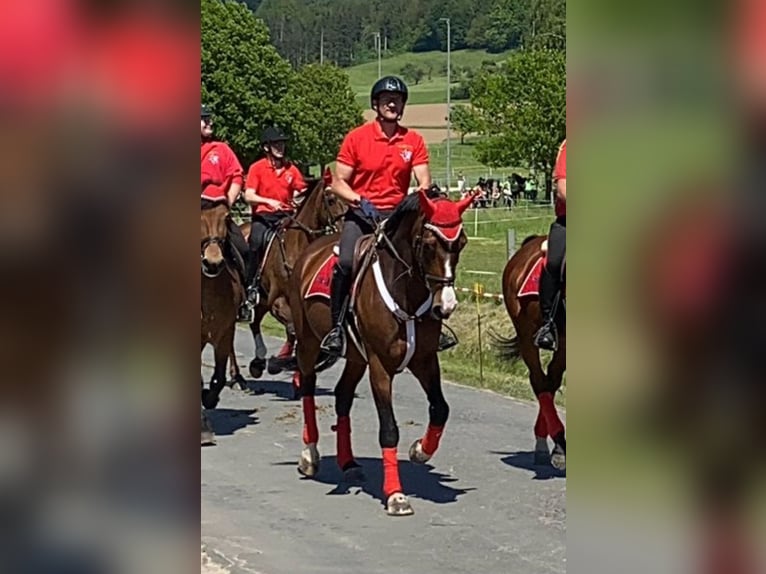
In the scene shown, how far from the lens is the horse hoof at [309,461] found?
9609mm

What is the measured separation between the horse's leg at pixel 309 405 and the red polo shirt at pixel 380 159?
1.46m

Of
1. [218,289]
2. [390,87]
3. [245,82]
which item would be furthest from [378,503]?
[245,82]

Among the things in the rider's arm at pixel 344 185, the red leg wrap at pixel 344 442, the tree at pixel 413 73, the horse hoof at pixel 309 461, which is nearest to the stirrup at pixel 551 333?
the red leg wrap at pixel 344 442

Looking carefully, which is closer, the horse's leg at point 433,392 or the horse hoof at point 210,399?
the horse's leg at point 433,392

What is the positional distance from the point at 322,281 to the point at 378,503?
169cm

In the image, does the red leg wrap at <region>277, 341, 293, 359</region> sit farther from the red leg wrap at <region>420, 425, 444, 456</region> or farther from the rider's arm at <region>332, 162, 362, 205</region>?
the rider's arm at <region>332, 162, 362, 205</region>

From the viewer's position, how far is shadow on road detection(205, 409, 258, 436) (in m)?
11.6

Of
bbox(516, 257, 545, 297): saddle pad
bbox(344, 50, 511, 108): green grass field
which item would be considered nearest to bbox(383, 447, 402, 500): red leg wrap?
bbox(516, 257, 545, 297): saddle pad

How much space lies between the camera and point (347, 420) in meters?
9.26

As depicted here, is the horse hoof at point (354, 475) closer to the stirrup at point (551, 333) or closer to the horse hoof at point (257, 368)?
the stirrup at point (551, 333)

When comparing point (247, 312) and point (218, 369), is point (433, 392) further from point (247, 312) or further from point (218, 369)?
point (247, 312)
